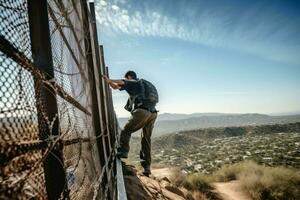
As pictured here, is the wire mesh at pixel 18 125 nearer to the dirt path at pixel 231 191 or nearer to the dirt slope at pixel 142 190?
the dirt slope at pixel 142 190

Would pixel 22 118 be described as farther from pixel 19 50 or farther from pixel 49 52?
pixel 49 52

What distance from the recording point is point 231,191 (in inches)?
448

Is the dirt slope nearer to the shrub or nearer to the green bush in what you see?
the green bush

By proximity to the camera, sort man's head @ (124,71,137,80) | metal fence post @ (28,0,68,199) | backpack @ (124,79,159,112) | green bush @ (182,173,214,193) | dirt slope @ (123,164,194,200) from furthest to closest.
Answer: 1. green bush @ (182,173,214,193)
2. man's head @ (124,71,137,80)
3. backpack @ (124,79,159,112)
4. dirt slope @ (123,164,194,200)
5. metal fence post @ (28,0,68,199)

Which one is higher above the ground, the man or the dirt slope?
the man

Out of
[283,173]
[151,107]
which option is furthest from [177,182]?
[151,107]

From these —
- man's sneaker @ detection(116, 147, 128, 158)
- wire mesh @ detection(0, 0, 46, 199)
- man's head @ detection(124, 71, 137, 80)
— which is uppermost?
man's head @ detection(124, 71, 137, 80)

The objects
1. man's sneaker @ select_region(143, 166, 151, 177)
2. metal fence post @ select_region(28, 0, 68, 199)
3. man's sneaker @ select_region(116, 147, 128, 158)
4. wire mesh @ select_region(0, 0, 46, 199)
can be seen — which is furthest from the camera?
man's sneaker @ select_region(143, 166, 151, 177)

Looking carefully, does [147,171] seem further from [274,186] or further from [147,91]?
[274,186]

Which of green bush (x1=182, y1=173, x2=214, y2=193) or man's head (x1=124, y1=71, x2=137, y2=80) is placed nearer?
man's head (x1=124, y1=71, x2=137, y2=80)

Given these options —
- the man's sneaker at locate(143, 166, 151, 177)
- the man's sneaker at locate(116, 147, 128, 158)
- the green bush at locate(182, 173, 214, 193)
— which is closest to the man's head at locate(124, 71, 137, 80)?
the man's sneaker at locate(116, 147, 128, 158)

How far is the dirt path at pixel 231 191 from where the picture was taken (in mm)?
10354

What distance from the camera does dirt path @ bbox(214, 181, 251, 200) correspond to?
34.0 feet

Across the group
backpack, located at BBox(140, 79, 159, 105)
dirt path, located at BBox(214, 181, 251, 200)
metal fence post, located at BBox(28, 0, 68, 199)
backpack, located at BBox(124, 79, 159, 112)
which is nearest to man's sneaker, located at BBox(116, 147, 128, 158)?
backpack, located at BBox(124, 79, 159, 112)
